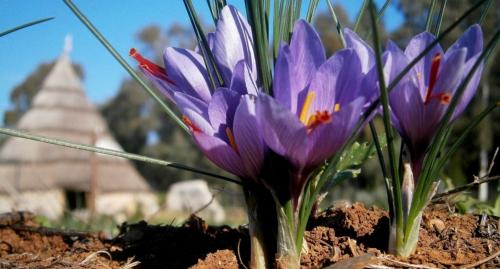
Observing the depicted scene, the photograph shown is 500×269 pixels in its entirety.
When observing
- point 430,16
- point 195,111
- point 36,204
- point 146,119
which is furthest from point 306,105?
point 146,119

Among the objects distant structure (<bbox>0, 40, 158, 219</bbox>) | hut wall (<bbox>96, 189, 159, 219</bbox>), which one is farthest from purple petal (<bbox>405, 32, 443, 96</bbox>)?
hut wall (<bbox>96, 189, 159, 219</bbox>)

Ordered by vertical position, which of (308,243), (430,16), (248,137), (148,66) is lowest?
Answer: (308,243)

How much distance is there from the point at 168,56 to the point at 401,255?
0.39 m

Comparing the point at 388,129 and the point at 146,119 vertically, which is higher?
the point at 146,119

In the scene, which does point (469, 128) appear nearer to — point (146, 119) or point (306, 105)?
point (306, 105)

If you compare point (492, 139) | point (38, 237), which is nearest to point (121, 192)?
point (492, 139)

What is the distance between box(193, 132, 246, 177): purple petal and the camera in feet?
2.03

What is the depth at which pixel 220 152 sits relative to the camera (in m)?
0.63

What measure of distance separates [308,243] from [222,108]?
22 cm

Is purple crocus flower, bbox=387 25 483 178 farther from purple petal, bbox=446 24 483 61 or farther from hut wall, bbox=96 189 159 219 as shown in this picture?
hut wall, bbox=96 189 159 219

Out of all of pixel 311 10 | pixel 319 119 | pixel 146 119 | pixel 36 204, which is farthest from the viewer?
pixel 146 119

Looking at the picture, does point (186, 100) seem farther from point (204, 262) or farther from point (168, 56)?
point (204, 262)

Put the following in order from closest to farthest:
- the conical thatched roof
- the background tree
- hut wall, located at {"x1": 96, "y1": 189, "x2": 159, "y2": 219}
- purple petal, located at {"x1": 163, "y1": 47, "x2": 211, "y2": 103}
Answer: purple petal, located at {"x1": 163, "y1": 47, "x2": 211, "y2": 103}, the conical thatched roof, hut wall, located at {"x1": 96, "y1": 189, "x2": 159, "y2": 219}, the background tree

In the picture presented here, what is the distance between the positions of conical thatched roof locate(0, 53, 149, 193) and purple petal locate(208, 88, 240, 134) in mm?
11211
